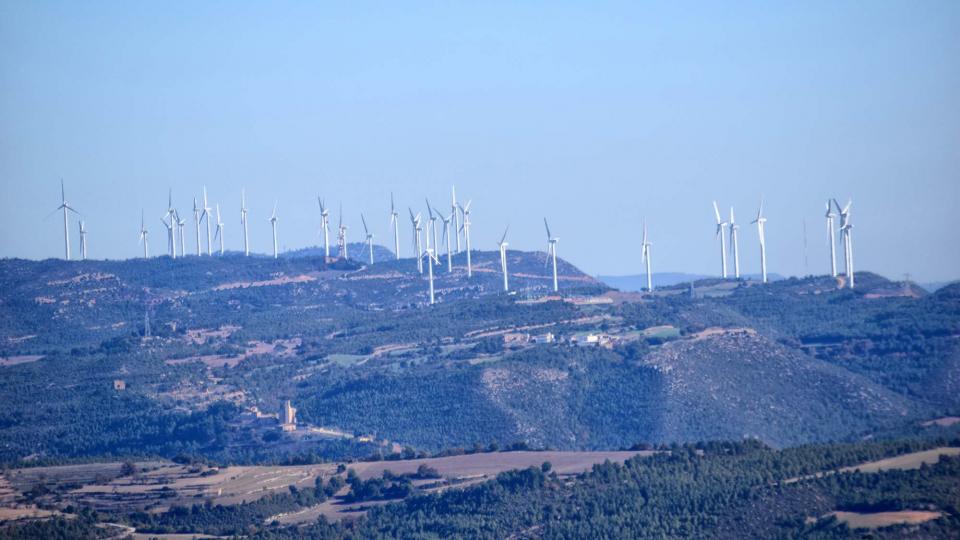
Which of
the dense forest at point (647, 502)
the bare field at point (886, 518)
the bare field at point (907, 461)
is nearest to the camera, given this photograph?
the bare field at point (886, 518)

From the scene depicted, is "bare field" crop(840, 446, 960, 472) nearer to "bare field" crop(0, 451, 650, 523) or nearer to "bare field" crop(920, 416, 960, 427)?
"bare field" crop(0, 451, 650, 523)

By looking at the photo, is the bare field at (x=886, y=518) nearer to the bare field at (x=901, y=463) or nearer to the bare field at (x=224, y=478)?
the bare field at (x=901, y=463)

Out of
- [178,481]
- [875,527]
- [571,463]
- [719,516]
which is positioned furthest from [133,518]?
[875,527]

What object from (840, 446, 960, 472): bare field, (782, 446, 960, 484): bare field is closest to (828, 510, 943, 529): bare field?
(782, 446, 960, 484): bare field

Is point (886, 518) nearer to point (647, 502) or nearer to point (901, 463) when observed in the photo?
point (901, 463)

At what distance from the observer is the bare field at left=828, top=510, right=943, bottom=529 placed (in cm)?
10244

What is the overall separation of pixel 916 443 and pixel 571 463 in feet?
85.2

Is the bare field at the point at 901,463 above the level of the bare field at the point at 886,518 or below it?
above

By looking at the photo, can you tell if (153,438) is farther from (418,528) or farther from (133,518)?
(418,528)

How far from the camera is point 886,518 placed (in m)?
104

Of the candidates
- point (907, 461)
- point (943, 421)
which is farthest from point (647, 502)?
point (943, 421)

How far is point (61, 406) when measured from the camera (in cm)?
19275

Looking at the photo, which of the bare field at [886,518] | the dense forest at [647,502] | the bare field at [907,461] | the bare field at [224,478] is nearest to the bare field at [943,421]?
the dense forest at [647,502]

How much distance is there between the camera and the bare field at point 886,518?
102438 mm
